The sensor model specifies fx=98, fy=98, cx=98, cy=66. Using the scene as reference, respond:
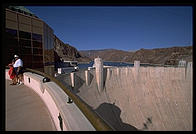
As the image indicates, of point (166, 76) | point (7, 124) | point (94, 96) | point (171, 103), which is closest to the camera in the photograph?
point (7, 124)

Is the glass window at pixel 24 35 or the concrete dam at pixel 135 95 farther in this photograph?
the concrete dam at pixel 135 95

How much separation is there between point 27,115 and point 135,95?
15538mm

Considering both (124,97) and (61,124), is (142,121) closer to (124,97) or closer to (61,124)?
(124,97)

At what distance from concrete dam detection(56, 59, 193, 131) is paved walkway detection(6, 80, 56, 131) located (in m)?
6.73

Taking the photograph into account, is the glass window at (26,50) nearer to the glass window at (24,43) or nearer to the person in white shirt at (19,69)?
the glass window at (24,43)

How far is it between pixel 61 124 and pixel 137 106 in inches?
592

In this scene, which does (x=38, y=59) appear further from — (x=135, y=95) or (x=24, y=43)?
(x=135, y=95)

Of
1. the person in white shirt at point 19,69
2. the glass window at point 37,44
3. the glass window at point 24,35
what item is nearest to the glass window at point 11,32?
the glass window at point 24,35

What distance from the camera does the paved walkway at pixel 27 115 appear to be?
1.87 m

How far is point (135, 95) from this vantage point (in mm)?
15391

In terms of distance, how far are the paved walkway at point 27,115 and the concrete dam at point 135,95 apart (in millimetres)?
6729

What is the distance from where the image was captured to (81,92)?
1111 cm

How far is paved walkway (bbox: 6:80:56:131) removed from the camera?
1.87 metres
